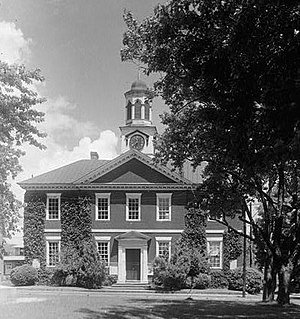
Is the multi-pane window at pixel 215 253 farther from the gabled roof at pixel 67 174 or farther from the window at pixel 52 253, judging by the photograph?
the gabled roof at pixel 67 174

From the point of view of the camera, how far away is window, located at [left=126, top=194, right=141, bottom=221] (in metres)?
40.7

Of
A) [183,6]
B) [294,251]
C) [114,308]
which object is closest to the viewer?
[183,6]

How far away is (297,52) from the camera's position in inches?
475

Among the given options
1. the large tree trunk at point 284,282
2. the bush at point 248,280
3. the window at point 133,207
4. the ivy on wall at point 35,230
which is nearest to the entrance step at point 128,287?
the window at point 133,207

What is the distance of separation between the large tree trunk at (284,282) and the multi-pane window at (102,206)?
2205cm

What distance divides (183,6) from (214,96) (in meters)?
2.34

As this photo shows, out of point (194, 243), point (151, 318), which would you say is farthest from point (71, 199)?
point (151, 318)

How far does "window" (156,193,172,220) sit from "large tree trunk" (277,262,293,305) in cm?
2074

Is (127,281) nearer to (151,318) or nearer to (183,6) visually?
(151,318)

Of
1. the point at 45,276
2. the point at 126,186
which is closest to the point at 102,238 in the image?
the point at 126,186

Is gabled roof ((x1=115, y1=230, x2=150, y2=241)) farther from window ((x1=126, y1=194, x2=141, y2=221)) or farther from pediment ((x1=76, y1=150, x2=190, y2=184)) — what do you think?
pediment ((x1=76, y1=150, x2=190, y2=184))

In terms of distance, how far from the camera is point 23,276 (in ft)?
125

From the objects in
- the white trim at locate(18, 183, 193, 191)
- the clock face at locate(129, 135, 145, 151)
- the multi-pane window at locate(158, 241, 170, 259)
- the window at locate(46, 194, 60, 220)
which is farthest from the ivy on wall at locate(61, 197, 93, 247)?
the clock face at locate(129, 135, 145, 151)

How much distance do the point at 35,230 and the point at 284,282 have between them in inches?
976
